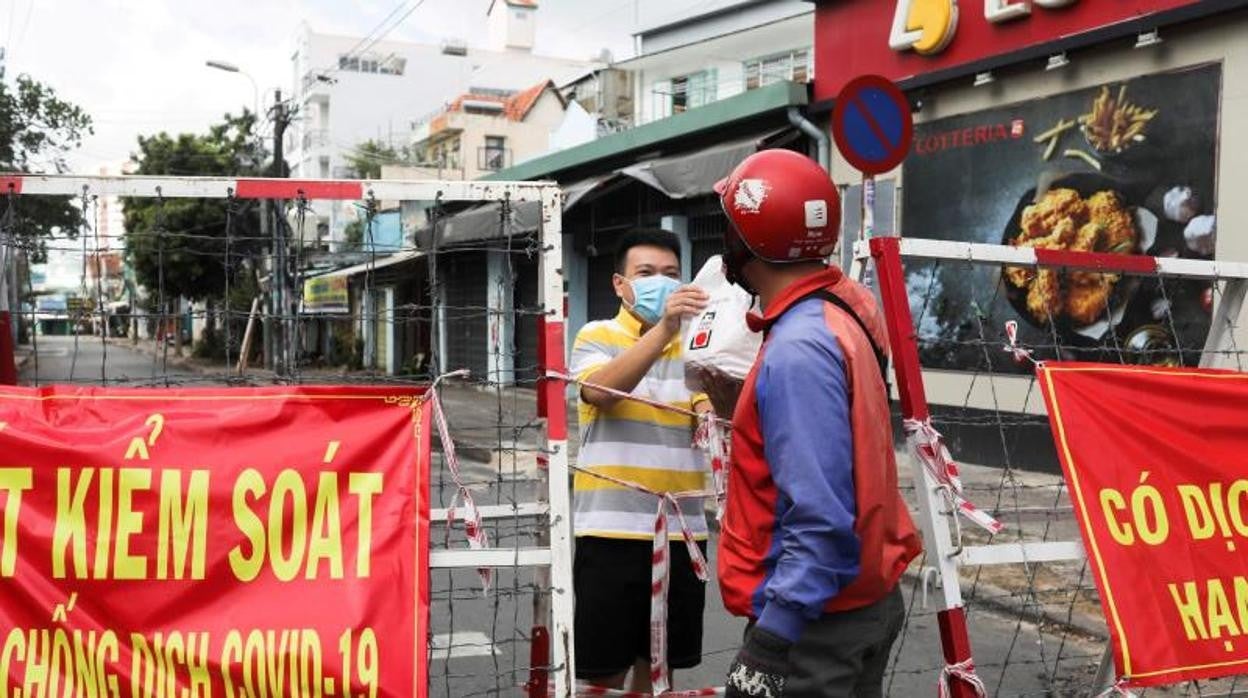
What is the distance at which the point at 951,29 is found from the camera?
10.7 metres

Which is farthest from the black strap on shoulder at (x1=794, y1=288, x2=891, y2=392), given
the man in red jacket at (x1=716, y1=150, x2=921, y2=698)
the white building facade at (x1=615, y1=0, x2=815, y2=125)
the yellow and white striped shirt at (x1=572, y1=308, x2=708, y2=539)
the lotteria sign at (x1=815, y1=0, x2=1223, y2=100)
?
the white building facade at (x1=615, y1=0, x2=815, y2=125)

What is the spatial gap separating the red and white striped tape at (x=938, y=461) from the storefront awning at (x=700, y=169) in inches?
386

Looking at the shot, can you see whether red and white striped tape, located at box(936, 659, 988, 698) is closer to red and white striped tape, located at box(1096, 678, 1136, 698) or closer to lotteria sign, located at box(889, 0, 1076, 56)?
red and white striped tape, located at box(1096, 678, 1136, 698)

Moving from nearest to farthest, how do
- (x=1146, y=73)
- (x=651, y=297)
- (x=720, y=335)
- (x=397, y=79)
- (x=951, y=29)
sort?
(x=720, y=335), (x=651, y=297), (x=1146, y=73), (x=951, y=29), (x=397, y=79)

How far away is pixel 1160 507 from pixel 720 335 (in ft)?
4.56

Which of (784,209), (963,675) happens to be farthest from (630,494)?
(784,209)

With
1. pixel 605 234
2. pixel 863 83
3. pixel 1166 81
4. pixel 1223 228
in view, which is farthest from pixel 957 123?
pixel 605 234

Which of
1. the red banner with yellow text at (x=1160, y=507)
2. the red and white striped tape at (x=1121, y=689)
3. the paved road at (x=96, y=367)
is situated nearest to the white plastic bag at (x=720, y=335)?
the red banner with yellow text at (x=1160, y=507)

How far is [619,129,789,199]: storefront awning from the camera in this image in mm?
12742

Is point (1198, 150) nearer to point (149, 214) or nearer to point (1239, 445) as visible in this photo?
point (1239, 445)

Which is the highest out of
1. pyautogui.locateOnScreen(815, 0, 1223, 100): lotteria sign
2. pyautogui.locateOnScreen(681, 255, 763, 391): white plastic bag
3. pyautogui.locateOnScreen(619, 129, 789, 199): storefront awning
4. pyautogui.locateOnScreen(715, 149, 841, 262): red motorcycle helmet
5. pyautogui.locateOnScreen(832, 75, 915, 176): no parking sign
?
pyautogui.locateOnScreen(815, 0, 1223, 100): lotteria sign

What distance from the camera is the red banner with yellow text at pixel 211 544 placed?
259cm

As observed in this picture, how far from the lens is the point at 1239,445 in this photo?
10.7ft

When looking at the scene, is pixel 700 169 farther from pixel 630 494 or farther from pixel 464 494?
pixel 464 494
